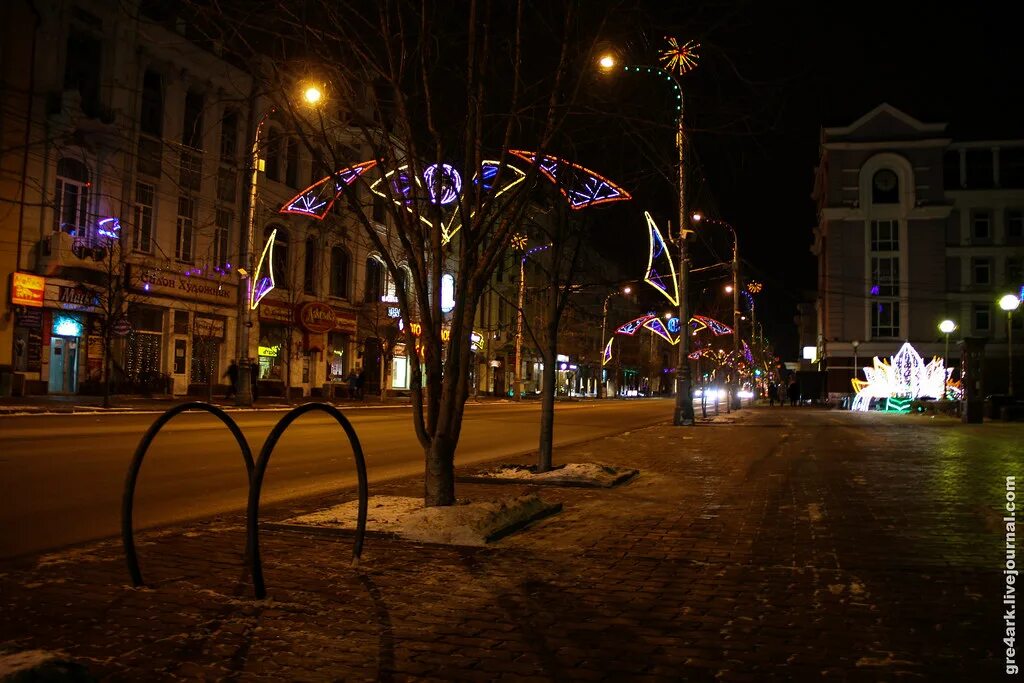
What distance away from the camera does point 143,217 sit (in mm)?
34531

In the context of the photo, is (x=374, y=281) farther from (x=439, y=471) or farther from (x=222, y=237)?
(x=439, y=471)

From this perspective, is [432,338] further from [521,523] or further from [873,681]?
[873,681]

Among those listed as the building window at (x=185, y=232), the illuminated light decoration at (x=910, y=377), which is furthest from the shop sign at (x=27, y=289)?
the illuminated light decoration at (x=910, y=377)

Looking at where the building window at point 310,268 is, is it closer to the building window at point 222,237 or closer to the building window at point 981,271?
the building window at point 222,237

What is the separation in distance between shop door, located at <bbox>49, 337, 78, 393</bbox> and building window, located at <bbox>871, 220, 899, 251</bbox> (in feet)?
173

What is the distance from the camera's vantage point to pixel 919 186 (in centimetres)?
6178

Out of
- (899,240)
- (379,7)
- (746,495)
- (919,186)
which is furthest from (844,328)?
(379,7)

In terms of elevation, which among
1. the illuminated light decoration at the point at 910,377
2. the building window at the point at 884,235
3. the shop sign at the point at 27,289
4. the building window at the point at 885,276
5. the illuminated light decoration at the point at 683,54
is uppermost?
the building window at the point at 884,235

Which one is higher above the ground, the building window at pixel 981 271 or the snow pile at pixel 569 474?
the building window at pixel 981 271

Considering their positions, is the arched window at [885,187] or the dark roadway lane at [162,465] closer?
the dark roadway lane at [162,465]

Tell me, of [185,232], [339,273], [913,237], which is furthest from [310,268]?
[913,237]

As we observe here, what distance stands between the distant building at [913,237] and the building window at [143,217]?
4717cm

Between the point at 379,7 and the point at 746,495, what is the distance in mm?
6943

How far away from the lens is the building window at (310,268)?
45.7 metres
